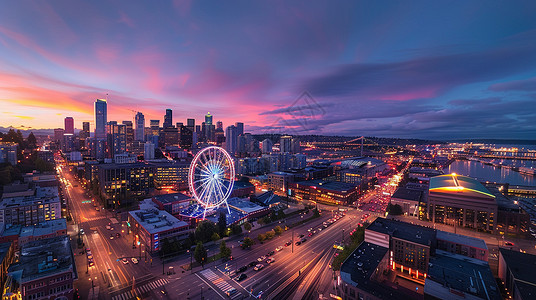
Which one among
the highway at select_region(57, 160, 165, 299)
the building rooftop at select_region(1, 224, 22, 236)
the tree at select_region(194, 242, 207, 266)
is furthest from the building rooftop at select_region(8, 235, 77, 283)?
the tree at select_region(194, 242, 207, 266)

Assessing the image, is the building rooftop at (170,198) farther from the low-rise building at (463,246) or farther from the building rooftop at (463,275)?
the low-rise building at (463,246)

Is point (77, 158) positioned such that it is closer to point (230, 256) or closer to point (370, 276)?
point (230, 256)

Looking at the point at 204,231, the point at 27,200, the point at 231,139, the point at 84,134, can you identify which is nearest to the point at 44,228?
the point at 27,200

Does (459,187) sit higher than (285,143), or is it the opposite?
(285,143)

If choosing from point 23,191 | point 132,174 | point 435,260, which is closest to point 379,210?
point 435,260

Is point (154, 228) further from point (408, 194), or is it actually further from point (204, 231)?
point (408, 194)

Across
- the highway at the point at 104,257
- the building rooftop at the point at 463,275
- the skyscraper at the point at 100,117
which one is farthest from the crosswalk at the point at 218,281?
the skyscraper at the point at 100,117
